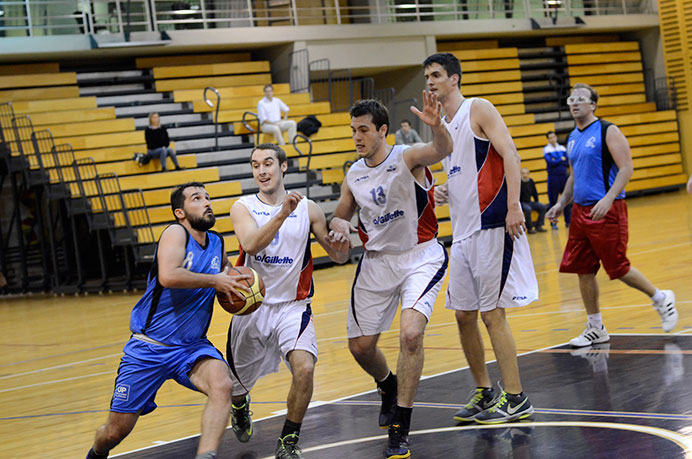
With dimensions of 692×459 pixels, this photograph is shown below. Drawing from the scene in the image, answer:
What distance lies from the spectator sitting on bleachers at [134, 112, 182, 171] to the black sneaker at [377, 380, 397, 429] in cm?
1060

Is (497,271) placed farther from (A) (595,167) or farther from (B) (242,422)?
(A) (595,167)

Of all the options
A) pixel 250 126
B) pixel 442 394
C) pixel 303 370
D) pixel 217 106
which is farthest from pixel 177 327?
pixel 217 106

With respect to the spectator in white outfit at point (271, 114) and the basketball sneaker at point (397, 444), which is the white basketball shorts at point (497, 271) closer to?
the basketball sneaker at point (397, 444)

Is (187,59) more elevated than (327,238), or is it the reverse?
(187,59)

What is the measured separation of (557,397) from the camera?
470cm

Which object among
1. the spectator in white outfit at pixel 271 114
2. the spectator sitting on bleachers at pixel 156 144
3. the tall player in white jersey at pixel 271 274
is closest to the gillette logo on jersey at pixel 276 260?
the tall player in white jersey at pixel 271 274

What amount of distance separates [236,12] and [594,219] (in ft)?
46.4

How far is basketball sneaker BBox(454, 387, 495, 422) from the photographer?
446 centimetres

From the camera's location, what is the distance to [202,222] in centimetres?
411

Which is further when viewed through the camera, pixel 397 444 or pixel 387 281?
pixel 387 281

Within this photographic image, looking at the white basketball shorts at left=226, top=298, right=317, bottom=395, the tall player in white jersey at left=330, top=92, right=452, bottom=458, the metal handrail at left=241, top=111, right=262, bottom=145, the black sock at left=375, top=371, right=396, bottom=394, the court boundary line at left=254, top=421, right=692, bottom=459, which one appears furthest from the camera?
the metal handrail at left=241, top=111, right=262, bottom=145

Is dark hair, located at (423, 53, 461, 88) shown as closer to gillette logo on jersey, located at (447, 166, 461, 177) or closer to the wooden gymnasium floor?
gillette logo on jersey, located at (447, 166, 461, 177)

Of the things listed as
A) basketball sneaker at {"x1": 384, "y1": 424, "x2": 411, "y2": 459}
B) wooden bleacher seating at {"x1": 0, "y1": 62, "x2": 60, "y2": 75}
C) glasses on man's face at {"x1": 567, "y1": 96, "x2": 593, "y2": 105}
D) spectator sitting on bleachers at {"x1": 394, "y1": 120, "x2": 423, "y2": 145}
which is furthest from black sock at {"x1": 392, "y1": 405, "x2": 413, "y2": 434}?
wooden bleacher seating at {"x1": 0, "y1": 62, "x2": 60, "y2": 75}

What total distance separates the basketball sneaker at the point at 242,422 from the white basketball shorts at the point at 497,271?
1.27 metres
